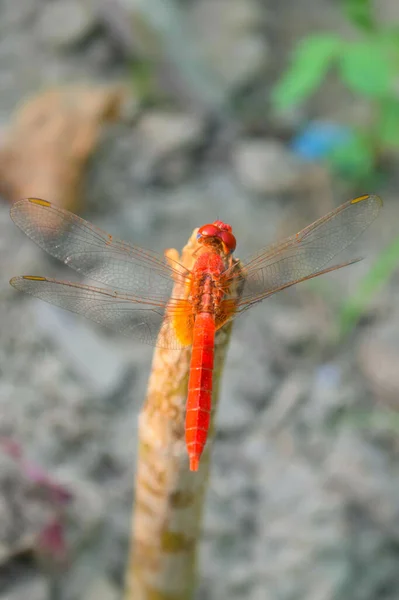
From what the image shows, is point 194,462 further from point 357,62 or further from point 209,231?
point 357,62

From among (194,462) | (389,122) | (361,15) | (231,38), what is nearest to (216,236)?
(194,462)

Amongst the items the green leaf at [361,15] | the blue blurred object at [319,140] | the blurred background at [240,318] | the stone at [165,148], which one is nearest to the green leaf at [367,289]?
the blurred background at [240,318]

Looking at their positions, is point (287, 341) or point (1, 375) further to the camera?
point (287, 341)

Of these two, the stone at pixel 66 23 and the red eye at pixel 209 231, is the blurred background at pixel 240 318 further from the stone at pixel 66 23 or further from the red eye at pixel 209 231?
the red eye at pixel 209 231

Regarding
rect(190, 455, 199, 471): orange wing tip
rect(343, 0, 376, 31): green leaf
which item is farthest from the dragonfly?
rect(343, 0, 376, 31): green leaf

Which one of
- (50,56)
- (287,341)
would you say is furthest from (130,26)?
(287,341)

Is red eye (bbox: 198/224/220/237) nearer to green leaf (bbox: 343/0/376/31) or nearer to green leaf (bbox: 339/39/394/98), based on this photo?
green leaf (bbox: 339/39/394/98)

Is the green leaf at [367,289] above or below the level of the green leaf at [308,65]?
below

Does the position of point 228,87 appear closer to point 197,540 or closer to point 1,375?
point 1,375
